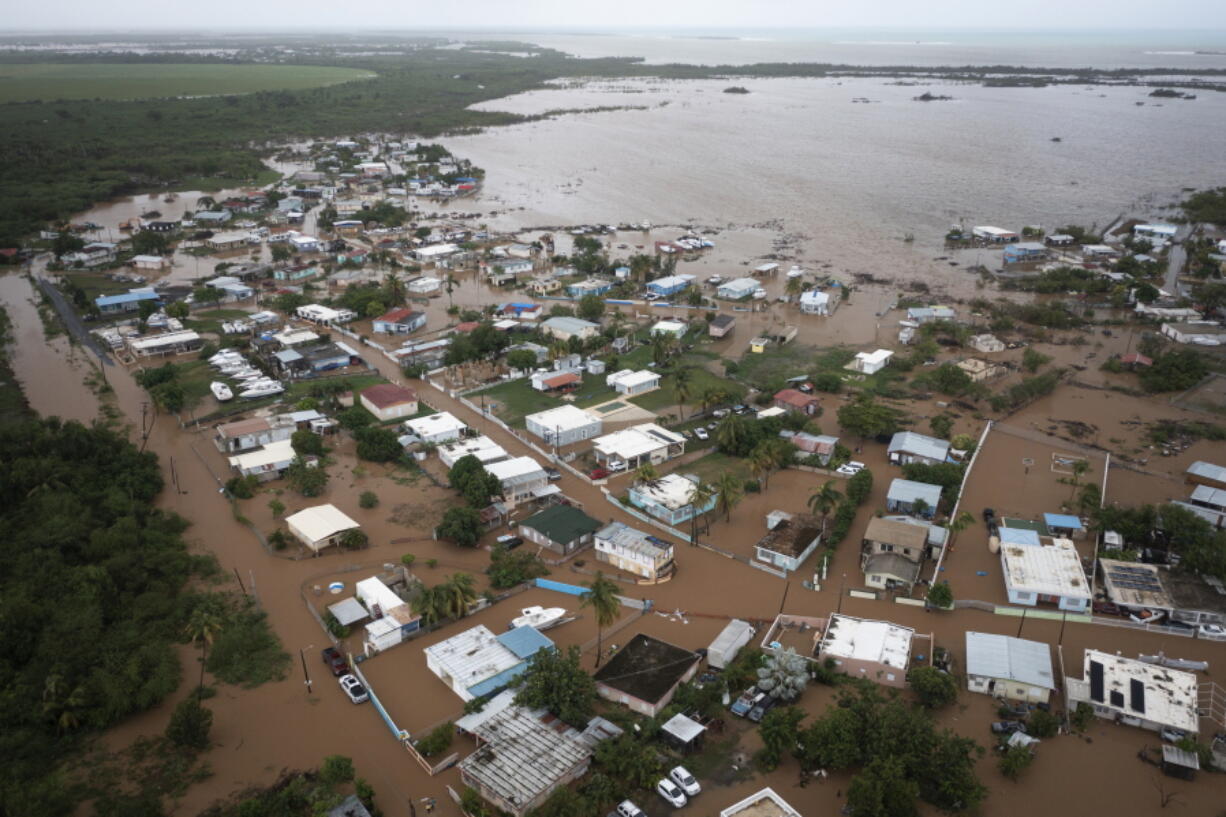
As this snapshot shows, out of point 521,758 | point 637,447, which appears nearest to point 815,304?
point 637,447

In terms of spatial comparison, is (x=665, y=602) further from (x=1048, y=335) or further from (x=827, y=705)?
(x=1048, y=335)

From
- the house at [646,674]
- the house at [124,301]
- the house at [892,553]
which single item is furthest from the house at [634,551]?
the house at [124,301]

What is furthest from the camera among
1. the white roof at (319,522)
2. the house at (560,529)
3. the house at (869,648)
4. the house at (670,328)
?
the house at (670,328)

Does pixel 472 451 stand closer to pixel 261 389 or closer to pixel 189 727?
pixel 261 389

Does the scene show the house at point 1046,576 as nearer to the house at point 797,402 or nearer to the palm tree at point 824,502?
the palm tree at point 824,502

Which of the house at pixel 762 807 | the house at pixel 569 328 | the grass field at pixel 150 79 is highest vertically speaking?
the grass field at pixel 150 79

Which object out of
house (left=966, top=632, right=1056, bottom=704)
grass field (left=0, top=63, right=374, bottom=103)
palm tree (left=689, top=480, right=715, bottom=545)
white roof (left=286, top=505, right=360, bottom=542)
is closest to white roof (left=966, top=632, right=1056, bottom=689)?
house (left=966, top=632, right=1056, bottom=704)

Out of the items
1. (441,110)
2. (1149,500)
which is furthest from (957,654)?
(441,110)
